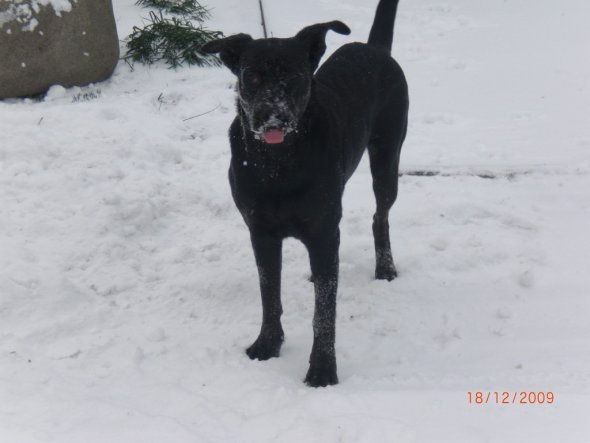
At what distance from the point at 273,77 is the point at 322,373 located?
4.63 feet

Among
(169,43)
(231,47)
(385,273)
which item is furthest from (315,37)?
(169,43)

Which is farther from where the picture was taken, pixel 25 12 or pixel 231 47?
pixel 25 12

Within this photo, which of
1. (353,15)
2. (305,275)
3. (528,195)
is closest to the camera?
(305,275)

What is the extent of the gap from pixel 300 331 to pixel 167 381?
2.73ft

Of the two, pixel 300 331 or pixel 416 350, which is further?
pixel 300 331

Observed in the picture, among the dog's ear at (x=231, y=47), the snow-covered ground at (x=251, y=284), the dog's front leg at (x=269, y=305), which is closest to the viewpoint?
the snow-covered ground at (x=251, y=284)

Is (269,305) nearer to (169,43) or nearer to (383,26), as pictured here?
(383,26)

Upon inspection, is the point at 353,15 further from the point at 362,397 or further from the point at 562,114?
the point at 362,397

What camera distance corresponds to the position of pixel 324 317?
118 inches

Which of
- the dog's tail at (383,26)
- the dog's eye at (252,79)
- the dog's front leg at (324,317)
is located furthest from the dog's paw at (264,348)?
the dog's tail at (383,26)

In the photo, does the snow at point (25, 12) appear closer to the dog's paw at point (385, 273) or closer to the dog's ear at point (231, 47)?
the dog's ear at point (231, 47)

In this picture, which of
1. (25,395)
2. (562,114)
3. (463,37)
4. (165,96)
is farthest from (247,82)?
(463,37)

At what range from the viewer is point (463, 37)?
27.7 ft

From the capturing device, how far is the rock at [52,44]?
5660 mm
